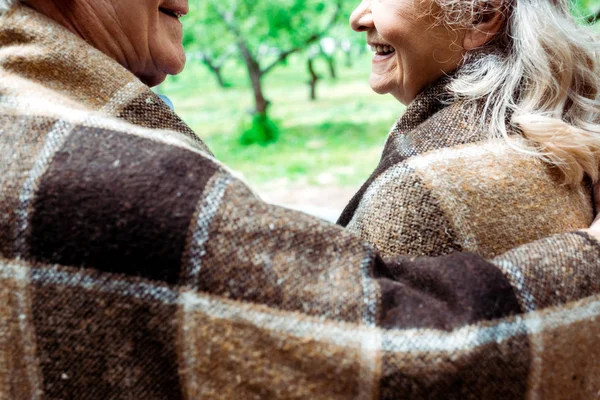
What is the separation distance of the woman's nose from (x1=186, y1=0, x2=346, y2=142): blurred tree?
30.7 feet

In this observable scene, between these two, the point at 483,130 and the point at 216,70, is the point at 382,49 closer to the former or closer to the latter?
the point at 483,130

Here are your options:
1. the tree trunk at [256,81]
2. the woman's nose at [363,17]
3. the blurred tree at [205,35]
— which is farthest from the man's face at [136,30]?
the tree trunk at [256,81]

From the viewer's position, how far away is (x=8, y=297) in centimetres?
98

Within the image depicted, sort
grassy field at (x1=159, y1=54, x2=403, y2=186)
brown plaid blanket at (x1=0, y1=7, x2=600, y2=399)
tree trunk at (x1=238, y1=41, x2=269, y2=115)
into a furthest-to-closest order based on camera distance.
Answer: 1. tree trunk at (x1=238, y1=41, x2=269, y2=115)
2. grassy field at (x1=159, y1=54, x2=403, y2=186)
3. brown plaid blanket at (x1=0, y1=7, x2=600, y2=399)

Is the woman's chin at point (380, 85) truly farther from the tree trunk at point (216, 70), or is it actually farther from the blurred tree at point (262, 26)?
the tree trunk at point (216, 70)

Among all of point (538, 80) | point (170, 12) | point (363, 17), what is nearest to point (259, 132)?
point (363, 17)

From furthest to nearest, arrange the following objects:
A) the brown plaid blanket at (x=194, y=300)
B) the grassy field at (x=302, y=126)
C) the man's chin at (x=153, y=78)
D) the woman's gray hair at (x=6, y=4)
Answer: the grassy field at (x=302, y=126), the man's chin at (x=153, y=78), the woman's gray hair at (x=6, y=4), the brown plaid blanket at (x=194, y=300)

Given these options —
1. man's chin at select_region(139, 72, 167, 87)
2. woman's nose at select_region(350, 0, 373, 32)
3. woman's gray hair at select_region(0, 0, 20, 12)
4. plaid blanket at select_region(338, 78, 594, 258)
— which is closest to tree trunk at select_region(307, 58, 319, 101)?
woman's nose at select_region(350, 0, 373, 32)

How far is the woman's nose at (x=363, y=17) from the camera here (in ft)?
5.87

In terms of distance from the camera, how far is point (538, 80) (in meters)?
1.49

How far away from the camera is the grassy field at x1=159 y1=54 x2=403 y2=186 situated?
923cm

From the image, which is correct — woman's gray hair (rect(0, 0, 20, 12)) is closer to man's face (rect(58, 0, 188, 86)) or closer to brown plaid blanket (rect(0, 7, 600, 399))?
man's face (rect(58, 0, 188, 86))

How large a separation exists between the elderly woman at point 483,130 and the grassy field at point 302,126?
6.60 m

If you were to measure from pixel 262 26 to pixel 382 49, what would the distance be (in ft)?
31.8
